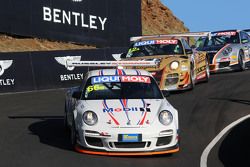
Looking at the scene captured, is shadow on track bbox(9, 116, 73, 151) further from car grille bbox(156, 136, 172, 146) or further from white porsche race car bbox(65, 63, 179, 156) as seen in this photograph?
car grille bbox(156, 136, 172, 146)

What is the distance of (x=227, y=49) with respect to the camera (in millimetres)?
20734

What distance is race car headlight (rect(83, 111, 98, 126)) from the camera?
340 inches

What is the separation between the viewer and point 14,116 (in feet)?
42.7

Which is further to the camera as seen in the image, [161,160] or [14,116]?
[14,116]

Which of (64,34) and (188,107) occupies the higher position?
(64,34)

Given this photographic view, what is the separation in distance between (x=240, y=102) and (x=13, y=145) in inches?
243

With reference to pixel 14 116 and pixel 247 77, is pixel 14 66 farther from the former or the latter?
pixel 247 77

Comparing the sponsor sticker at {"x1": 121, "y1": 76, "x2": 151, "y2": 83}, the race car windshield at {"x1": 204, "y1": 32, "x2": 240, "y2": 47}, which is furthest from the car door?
the sponsor sticker at {"x1": 121, "y1": 76, "x2": 151, "y2": 83}

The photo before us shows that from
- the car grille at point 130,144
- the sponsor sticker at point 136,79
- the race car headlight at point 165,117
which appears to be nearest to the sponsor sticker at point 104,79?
the sponsor sticker at point 136,79

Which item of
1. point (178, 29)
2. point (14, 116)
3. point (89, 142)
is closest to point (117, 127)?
point (89, 142)

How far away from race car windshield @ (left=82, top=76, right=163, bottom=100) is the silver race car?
11.0 meters

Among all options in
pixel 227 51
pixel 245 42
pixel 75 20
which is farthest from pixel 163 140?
pixel 75 20

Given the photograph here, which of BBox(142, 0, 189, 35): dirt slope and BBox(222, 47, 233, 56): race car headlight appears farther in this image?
BBox(142, 0, 189, 35): dirt slope

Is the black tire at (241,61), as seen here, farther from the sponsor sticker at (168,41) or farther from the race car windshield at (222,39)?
the sponsor sticker at (168,41)
